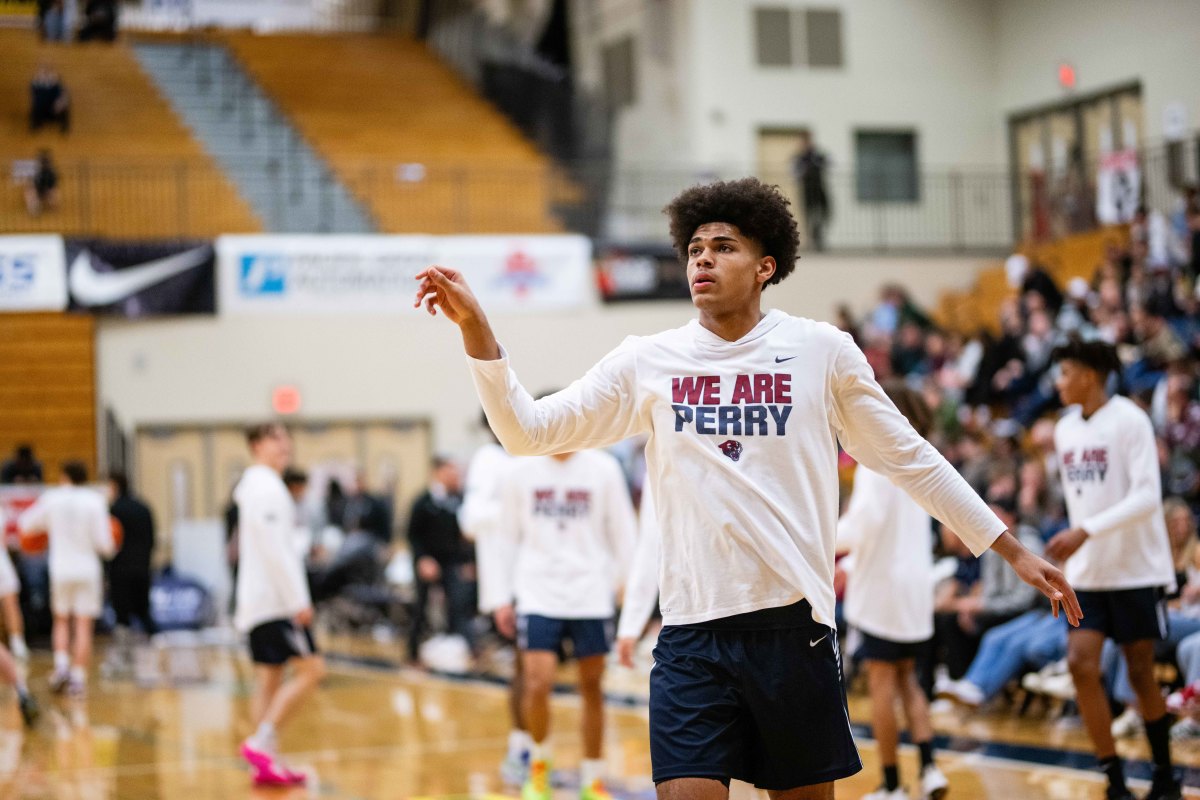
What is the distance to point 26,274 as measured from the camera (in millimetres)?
20797

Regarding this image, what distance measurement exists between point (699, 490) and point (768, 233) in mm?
788

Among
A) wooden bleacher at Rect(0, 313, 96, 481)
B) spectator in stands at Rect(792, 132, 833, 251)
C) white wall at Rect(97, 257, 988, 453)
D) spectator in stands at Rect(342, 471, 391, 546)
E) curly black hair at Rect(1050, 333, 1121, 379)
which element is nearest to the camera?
curly black hair at Rect(1050, 333, 1121, 379)

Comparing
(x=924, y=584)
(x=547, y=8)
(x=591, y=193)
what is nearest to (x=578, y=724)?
(x=924, y=584)

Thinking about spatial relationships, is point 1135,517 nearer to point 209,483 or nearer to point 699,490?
point 699,490

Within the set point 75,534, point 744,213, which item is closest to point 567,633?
point 744,213

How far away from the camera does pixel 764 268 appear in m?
4.61

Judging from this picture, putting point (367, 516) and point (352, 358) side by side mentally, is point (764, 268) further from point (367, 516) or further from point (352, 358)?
point (352, 358)

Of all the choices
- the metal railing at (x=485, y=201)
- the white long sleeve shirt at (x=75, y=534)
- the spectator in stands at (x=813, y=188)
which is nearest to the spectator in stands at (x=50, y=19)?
the metal railing at (x=485, y=201)

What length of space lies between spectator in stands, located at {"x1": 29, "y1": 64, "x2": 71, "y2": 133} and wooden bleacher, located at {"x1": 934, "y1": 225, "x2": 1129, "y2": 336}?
14.2 metres

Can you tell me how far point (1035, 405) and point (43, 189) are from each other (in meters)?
14.0

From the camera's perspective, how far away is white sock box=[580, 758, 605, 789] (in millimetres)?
7852

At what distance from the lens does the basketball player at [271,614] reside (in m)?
9.03

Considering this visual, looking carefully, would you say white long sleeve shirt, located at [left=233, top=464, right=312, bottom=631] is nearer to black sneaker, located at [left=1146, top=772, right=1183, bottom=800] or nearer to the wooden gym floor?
the wooden gym floor

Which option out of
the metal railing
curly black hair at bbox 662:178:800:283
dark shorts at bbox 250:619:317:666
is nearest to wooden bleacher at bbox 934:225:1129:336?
the metal railing
